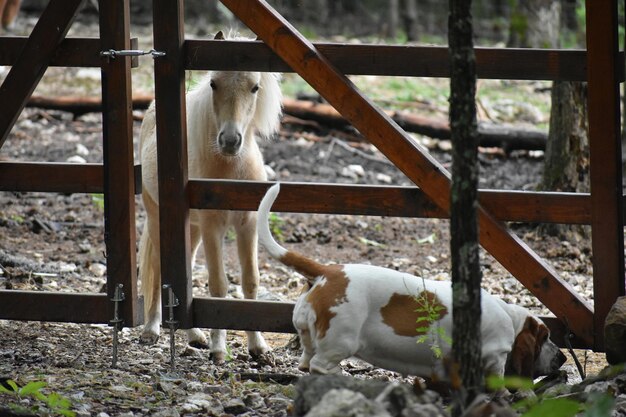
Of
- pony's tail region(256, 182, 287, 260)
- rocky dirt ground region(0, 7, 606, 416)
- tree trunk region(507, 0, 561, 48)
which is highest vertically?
tree trunk region(507, 0, 561, 48)

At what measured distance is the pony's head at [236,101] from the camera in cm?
573

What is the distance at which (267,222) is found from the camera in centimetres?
465

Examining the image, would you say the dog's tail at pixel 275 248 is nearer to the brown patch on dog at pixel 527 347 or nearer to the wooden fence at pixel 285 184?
the wooden fence at pixel 285 184

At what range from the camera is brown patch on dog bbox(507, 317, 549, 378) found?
4.64 metres

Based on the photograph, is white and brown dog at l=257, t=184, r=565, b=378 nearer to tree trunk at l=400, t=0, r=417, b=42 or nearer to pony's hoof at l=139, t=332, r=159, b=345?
pony's hoof at l=139, t=332, r=159, b=345

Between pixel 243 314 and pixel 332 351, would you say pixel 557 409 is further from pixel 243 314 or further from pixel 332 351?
pixel 243 314

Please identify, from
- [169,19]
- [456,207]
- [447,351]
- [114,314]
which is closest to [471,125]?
[456,207]

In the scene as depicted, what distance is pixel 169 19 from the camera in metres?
5.05

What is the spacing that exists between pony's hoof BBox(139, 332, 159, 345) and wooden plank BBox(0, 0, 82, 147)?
5.39 ft

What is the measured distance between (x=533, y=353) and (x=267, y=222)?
4.79ft

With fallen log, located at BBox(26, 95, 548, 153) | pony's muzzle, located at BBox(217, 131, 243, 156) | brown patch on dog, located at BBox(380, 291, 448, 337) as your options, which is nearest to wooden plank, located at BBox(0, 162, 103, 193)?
pony's muzzle, located at BBox(217, 131, 243, 156)

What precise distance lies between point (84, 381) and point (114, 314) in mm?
623

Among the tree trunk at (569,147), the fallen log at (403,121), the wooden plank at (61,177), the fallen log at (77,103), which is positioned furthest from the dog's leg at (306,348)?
the fallen log at (77,103)

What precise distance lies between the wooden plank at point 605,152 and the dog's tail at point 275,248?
4.67ft
